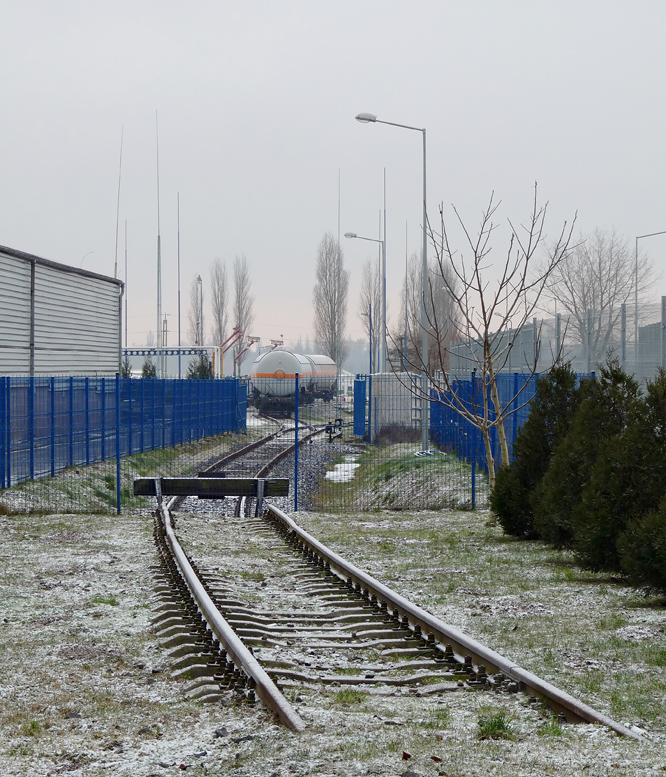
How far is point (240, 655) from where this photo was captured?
6.74 meters

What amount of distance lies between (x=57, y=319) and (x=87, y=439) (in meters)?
5.56

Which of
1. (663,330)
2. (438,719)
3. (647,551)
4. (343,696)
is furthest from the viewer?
(663,330)

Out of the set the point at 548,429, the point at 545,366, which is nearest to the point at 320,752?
the point at 548,429

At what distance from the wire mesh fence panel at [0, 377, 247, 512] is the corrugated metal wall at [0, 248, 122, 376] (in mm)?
2346

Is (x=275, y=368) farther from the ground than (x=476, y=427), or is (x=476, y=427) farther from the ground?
(x=275, y=368)

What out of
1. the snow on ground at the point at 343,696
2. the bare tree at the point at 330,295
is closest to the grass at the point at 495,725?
the snow on ground at the point at 343,696

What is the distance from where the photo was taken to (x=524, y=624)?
8312 mm

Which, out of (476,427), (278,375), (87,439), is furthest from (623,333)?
(278,375)

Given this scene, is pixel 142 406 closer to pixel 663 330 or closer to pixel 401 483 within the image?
pixel 401 483

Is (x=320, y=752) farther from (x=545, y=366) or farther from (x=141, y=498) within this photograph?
(x=545, y=366)

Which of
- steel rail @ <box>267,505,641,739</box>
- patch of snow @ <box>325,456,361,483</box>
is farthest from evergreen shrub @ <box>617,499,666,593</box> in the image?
patch of snow @ <box>325,456,361,483</box>

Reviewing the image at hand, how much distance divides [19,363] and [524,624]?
784 inches

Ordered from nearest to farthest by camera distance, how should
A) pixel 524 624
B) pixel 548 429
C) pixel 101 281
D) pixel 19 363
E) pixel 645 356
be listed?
1. pixel 524 624
2. pixel 548 429
3. pixel 645 356
4. pixel 19 363
5. pixel 101 281

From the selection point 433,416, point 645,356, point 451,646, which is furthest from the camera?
point 433,416
